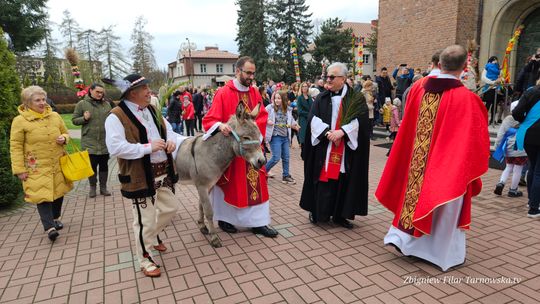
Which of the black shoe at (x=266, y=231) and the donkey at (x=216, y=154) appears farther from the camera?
the black shoe at (x=266, y=231)

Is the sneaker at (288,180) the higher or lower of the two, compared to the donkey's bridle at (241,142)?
lower

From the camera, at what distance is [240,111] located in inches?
157

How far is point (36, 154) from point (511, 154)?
7608 mm

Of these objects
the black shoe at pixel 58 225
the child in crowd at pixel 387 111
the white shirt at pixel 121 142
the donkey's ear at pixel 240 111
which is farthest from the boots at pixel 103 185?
the child in crowd at pixel 387 111

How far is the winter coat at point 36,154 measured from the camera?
4.61 m

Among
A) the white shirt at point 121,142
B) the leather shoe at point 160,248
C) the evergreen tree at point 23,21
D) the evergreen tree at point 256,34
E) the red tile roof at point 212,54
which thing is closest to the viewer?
the white shirt at point 121,142

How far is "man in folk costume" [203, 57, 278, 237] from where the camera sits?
4543mm

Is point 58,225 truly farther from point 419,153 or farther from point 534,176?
point 534,176

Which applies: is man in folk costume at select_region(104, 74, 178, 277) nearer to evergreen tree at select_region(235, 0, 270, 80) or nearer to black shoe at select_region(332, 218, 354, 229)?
black shoe at select_region(332, 218, 354, 229)

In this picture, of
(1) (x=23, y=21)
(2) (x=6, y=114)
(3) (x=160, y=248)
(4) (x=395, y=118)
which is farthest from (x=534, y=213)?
(1) (x=23, y=21)

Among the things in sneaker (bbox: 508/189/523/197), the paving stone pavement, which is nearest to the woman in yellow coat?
the paving stone pavement

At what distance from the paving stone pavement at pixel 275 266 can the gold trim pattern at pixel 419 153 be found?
60cm

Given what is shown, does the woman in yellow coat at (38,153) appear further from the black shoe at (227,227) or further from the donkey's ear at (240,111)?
the donkey's ear at (240,111)

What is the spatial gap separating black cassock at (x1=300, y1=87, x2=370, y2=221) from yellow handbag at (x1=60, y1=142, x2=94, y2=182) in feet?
10.9
